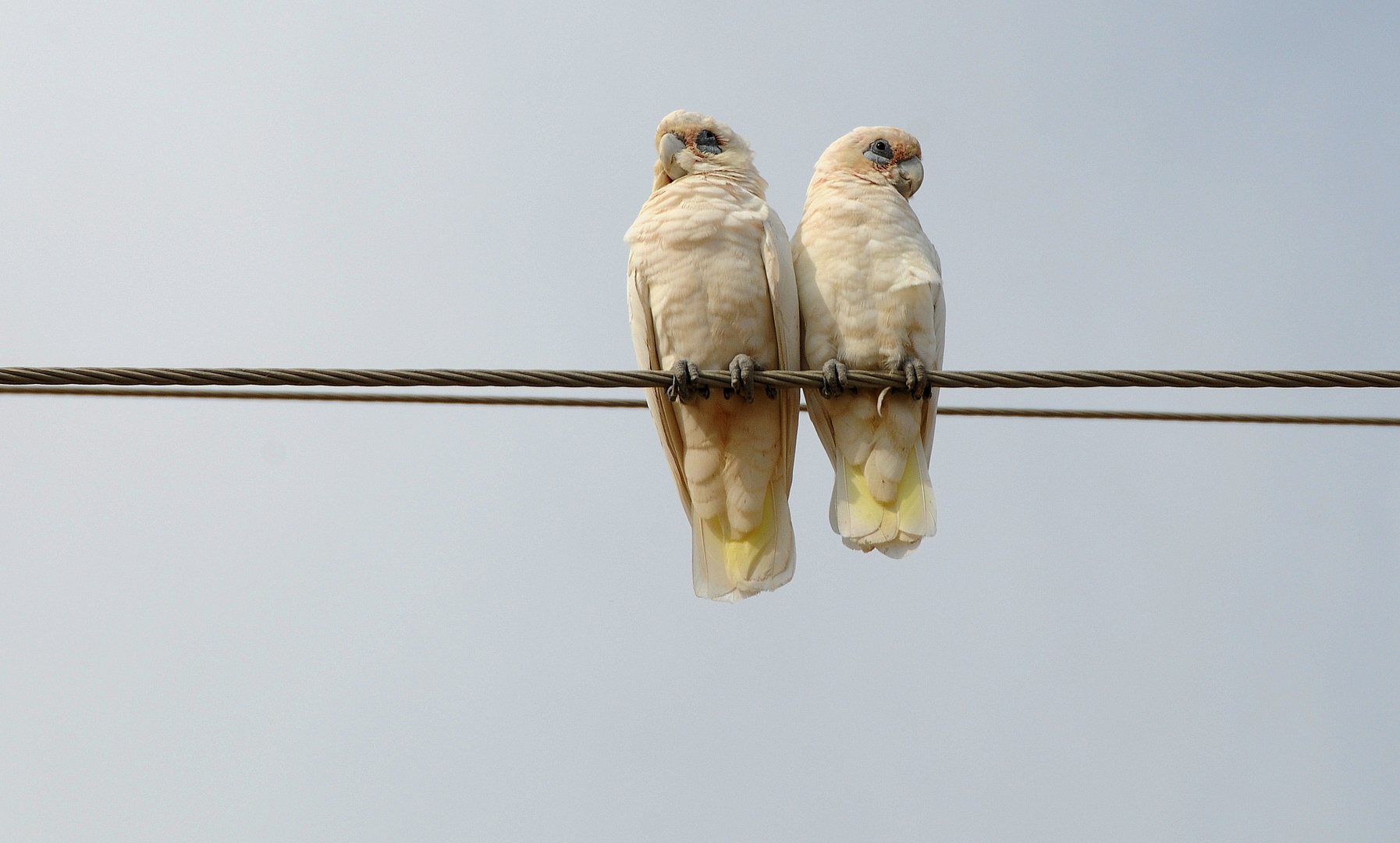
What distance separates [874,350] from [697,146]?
1047 mm

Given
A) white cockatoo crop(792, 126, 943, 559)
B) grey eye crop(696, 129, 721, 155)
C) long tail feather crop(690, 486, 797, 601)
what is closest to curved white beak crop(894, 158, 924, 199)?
white cockatoo crop(792, 126, 943, 559)

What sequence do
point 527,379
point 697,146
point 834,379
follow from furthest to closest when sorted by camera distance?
point 697,146 < point 834,379 < point 527,379

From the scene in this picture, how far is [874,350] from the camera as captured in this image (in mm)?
3463

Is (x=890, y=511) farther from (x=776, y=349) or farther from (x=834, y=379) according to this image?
(x=776, y=349)

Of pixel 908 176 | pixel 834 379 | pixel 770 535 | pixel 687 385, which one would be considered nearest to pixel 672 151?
pixel 908 176

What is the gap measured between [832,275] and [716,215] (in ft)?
1.47

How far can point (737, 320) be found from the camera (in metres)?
3.43

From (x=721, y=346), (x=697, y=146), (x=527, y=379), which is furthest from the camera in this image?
(x=697, y=146)

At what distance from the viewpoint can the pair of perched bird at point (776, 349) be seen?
345 cm

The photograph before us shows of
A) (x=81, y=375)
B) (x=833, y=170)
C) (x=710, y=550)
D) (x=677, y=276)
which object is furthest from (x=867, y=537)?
(x=81, y=375)

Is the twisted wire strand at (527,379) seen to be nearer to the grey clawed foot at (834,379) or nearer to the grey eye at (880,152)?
the grey clawed foot at (834,379)

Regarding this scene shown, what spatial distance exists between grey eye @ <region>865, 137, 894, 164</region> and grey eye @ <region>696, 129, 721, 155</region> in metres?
0.57

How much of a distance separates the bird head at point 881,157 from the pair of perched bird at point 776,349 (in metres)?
0.14

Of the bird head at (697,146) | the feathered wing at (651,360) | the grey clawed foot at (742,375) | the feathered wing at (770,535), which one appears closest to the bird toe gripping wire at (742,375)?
the grey clawed foot at (742,375)
